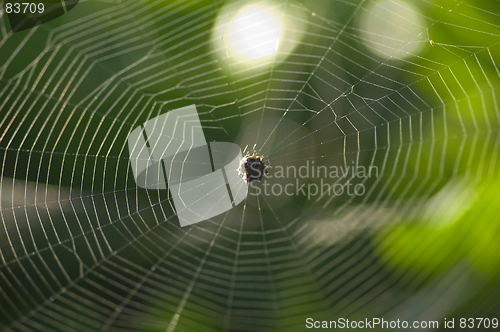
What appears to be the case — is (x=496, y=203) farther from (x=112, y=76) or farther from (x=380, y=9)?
(x=112, y=76)

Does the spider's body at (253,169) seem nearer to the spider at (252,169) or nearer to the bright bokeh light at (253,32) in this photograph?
the spider at (252,169)

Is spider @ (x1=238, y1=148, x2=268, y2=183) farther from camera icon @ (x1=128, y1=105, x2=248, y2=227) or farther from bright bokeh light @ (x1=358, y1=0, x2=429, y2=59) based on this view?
bright bokeh light @ (x1=358, y1=0, x2=429, y2=59)

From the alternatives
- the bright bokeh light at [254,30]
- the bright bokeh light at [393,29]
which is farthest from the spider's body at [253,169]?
the bright bokeh light at [393,29]

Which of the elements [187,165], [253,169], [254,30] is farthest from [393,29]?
[187,165]

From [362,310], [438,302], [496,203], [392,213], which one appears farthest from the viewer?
[392,213]

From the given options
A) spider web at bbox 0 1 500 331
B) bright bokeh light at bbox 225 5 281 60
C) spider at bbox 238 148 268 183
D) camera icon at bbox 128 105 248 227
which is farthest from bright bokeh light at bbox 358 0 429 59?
camera icon at bbox 128 105 248 227

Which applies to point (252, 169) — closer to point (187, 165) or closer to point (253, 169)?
point (253, 169)

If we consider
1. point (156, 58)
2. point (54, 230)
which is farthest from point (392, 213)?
point (54, 230)
